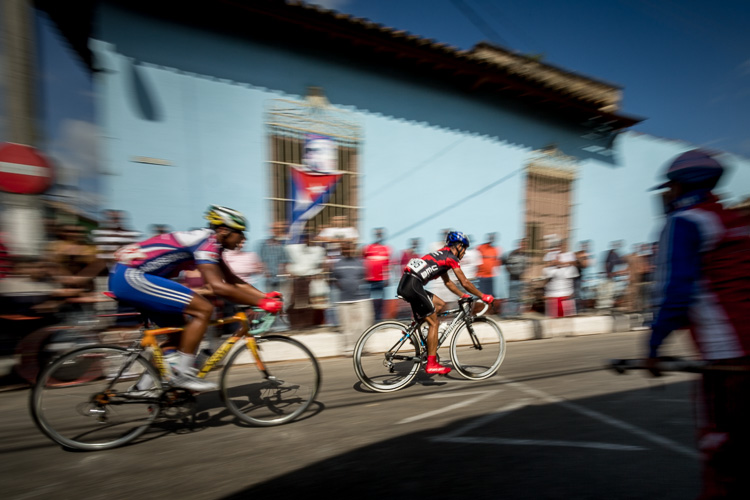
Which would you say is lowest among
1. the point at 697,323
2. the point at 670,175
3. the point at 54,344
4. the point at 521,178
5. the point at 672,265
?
the point at 54,344

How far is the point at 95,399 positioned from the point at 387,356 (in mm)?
2969

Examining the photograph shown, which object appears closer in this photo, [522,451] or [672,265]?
[672,265]

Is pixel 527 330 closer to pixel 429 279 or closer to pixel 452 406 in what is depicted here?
pixel 429 279

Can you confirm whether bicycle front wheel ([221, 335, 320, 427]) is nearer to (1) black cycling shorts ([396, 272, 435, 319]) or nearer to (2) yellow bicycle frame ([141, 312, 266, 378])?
(2) yellow bicycle frame ([141, 312, 266, 378])

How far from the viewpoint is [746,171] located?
19.9 metres

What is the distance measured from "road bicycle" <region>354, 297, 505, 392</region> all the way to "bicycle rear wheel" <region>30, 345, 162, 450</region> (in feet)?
7.48

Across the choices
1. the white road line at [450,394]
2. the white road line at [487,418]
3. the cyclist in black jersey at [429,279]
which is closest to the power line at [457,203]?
the cyclist in black jersey at [429,279]

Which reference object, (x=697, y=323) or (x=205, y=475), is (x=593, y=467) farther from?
(x=205, y=475)

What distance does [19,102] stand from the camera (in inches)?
234

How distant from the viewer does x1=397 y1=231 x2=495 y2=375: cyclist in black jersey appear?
5574mm

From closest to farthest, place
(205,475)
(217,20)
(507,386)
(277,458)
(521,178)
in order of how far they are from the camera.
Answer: (205,475), (277,458), (507,386), (217,20), (521,178)

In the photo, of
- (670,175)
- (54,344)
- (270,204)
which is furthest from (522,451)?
(270,204)

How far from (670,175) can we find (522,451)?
2318 mm

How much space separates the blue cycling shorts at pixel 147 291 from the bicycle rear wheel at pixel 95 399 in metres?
0.42
